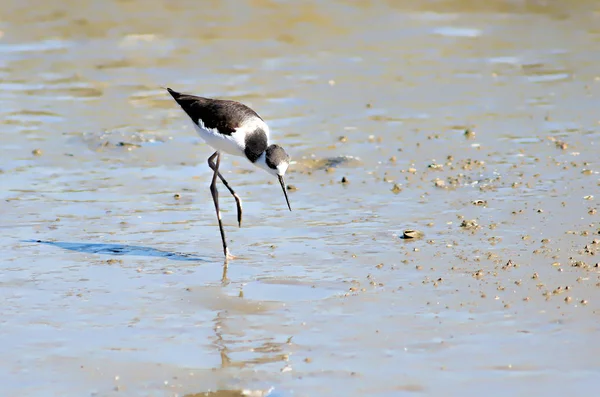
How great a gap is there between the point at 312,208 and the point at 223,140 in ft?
2.98

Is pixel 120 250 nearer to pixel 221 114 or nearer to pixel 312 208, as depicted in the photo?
pixel 221 114

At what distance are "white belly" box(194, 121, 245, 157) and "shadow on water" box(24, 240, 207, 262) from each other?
3.21ft

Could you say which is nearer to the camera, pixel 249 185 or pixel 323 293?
pixel 323 293

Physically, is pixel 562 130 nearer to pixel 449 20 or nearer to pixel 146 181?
pixel 146 181

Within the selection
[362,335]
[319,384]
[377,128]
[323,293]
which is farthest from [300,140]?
[319,384]

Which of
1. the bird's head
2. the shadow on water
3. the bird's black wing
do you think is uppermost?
the bird's black wing

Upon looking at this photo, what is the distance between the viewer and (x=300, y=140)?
9.92 metres

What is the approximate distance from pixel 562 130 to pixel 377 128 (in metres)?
1.76

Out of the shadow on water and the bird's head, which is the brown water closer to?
the shadow on water

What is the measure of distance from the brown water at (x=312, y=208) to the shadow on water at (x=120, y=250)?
24mm

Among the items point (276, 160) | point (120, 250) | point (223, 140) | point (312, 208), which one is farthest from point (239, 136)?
point (120, 250)

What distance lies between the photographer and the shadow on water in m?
7.10

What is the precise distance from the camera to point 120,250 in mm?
7184

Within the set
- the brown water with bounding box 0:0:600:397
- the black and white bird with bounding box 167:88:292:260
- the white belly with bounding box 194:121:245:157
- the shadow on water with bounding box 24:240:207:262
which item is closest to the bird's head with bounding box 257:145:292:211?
the black and white bird with bounding box 167:88:292:260
